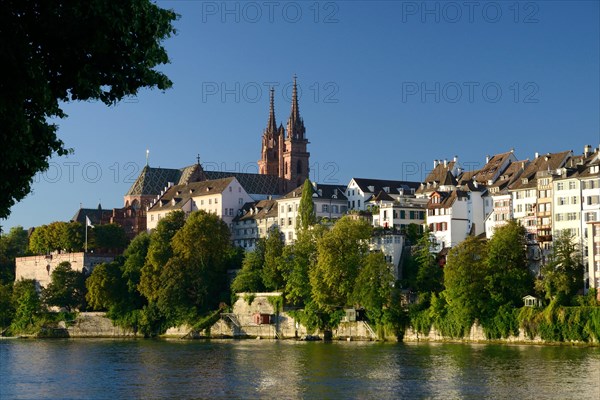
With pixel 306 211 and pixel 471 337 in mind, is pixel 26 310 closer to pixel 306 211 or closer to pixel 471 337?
pixel 306 211

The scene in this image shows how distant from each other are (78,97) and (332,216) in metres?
103

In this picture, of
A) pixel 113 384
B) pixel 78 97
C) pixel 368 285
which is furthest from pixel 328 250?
pixel 78 97

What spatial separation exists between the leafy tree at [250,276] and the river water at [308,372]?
1942cm

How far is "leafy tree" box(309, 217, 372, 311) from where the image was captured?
95562 mm

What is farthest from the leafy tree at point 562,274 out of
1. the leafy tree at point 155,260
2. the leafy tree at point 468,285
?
the leafy tree at point 155,260

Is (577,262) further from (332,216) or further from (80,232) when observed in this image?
(80,232)

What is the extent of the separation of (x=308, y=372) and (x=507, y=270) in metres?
30.7

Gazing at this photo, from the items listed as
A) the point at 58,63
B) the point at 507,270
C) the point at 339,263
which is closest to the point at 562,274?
the point at 507,270

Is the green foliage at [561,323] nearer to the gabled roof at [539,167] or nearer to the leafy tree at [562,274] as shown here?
the leafy tree at [562,274]

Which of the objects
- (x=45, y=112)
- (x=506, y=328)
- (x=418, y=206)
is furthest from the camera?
(x=418, y=206)

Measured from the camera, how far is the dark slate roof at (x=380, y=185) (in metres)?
Result: 127

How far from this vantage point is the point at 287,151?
165125 millimetres

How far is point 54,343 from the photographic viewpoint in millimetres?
103000

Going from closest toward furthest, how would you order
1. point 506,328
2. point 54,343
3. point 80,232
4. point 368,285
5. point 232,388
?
point 232,388 < point 506,328 < point 368,285 < point 54,343 < point 80,232
